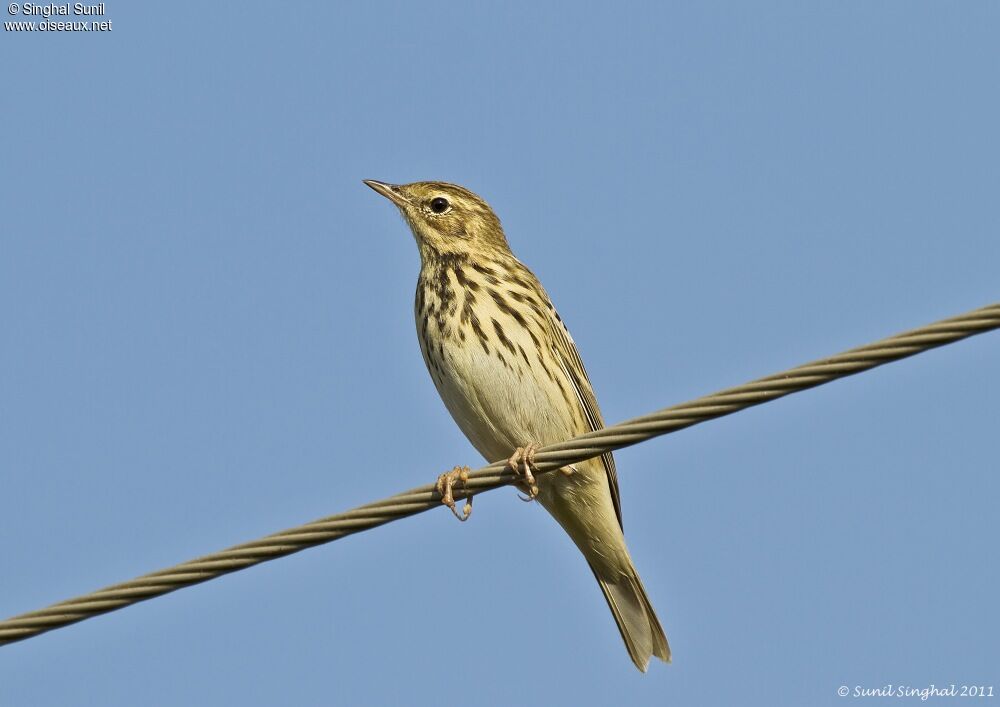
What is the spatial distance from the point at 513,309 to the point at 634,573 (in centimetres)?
220

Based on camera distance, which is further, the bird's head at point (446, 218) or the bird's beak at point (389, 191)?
the bird's beak at point (389, 191)

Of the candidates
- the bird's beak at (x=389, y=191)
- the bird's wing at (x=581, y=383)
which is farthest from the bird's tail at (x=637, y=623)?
the bird's beak at (x=389, y=191)

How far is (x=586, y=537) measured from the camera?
10508mm

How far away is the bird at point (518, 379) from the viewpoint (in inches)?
389

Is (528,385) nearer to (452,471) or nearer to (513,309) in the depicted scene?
(513,309)

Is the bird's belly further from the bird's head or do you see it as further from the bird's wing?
the bird's head

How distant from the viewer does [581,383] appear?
10.5m

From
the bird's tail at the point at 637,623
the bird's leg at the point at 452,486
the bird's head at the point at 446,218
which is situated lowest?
the bird's tail at the point at 637,623

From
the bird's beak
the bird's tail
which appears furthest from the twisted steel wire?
the bird's beak

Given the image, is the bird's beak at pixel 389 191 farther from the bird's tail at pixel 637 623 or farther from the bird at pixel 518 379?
the bird's tail at pixel 637 623

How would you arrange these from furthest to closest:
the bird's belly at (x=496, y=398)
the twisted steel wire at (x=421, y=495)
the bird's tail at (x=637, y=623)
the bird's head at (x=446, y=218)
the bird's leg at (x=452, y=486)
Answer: the bird's head at (x=446, y=218) < the bird's tail at (x=637, y=623) < the bird's belly at (x=496, y=398) < the bird's leg at (x=452, y=486) < the twisted steel wire at (x=421, y=495)

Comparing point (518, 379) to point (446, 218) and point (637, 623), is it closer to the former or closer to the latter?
point (446, 218)

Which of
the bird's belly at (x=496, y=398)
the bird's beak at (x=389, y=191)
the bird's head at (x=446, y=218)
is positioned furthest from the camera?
the bird's beak at (x=389, y=191)

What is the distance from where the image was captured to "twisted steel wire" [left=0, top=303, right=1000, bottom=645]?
6.08 metres
